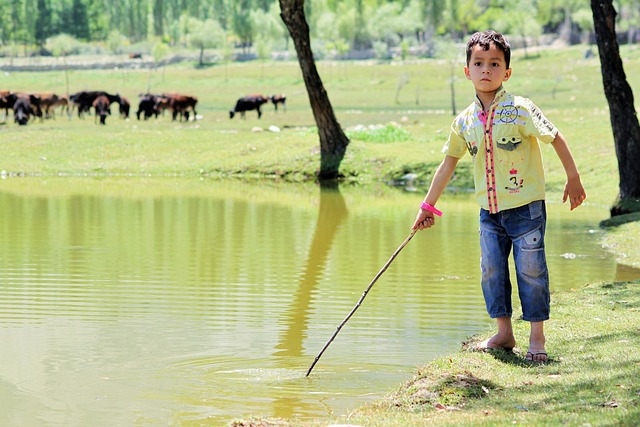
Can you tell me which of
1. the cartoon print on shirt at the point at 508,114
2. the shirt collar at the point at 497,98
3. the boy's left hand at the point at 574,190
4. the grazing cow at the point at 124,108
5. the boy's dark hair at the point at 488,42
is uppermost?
the boy's dark hair at the point at 488,42

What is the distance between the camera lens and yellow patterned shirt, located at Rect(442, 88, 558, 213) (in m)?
6.69

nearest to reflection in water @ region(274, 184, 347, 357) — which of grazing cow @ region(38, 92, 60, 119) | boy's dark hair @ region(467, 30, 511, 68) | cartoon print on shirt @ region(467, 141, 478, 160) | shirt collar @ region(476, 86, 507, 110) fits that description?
cartoon print on shirt @ region(467, 141, 478, 160)

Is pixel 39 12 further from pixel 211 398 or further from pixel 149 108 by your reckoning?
pixel 211 398

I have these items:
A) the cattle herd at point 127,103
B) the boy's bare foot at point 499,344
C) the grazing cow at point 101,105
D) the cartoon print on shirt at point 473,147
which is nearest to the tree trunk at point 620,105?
the cartoon print on shirt at point 473,147

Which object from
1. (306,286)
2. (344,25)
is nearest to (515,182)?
(306,286)

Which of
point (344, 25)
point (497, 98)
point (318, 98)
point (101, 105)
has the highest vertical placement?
point (344, 25)

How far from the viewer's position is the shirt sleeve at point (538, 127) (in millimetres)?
6590

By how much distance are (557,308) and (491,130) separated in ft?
8.33

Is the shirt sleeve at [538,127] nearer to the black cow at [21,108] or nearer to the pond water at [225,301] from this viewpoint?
the pond water at [225,301]

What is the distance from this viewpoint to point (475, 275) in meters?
12.1

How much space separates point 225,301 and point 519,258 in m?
4.26

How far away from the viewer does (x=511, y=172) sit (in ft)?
22.2

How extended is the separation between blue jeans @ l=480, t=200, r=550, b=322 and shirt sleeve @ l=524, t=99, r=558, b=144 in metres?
0.43

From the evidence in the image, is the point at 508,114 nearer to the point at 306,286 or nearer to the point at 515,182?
the point at 515,182
